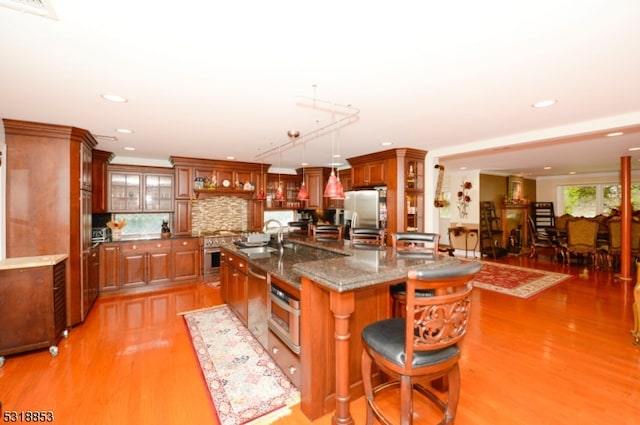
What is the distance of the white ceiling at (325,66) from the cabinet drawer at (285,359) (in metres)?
2.08

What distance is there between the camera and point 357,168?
17.6 ft

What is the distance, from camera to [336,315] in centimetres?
166

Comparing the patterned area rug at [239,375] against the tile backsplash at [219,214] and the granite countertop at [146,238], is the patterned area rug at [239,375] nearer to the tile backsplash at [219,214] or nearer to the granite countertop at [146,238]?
the granite countertop at [146,238]


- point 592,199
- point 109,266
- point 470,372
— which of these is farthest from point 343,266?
point 592,199

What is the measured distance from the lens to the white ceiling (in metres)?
1.37

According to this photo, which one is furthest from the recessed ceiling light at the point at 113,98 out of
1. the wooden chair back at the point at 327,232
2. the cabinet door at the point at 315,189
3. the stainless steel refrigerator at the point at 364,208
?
the cabinet door at the point at 315,189

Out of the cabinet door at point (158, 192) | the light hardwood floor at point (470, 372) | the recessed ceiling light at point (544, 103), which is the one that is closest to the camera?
the light hardwood floor at point (470, 372)

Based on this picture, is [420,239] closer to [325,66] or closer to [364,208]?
[325,66]

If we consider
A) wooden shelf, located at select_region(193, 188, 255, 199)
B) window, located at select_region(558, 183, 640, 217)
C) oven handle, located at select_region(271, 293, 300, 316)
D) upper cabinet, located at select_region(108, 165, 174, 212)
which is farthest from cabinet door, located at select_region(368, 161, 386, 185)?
window, located at select_region(558, 183, 640, 217)

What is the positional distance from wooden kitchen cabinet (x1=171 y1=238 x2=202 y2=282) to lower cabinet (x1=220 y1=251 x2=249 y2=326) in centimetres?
140

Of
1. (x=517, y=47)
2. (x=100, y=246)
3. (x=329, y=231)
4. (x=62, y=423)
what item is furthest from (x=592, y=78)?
(x=100, y=246)

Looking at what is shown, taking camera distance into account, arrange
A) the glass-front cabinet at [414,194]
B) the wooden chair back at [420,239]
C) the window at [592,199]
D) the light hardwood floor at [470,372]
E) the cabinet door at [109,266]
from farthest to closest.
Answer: the window at [592,199] < the glass-front cabinet at [414,194] < the cabinet door at [109,266] < the wooden chair back at [420,239] < the light hardwood floor at [470,372]

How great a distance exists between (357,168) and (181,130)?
10.1 ft

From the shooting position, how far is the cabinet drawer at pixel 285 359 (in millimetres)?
2098
